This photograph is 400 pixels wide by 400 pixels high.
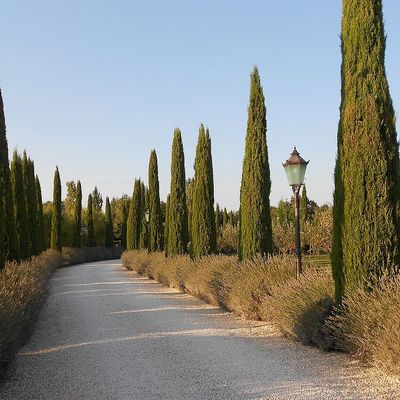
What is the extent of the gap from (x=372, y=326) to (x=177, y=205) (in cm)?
1590

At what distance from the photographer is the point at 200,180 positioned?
1798 centimetres

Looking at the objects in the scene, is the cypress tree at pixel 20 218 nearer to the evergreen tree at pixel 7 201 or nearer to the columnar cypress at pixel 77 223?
the evergreen tree at pixel 7 201

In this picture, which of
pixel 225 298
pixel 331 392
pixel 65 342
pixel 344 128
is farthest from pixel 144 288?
pixel 331 392

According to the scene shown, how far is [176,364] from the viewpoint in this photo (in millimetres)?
6488

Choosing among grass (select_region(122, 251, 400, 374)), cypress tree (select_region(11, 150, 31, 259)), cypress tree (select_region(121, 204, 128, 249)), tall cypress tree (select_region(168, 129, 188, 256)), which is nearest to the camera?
grass (select_region(122, 251, 400, 374))

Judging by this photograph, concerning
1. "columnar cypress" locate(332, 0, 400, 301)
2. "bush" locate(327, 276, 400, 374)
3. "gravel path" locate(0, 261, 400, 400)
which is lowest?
"gravel path" locate(0, 261, 400, 400)

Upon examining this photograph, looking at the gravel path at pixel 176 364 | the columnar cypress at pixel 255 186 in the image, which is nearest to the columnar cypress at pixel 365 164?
the gravel path at pixel 176 364

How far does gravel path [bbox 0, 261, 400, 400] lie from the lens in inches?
207

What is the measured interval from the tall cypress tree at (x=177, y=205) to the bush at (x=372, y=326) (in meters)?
14.3

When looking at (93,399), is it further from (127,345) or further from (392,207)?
(392,207)

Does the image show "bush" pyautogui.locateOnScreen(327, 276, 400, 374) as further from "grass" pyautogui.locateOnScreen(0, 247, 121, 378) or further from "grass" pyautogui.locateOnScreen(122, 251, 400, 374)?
"grass" pyautogui.locateOnScreen(0, 247, 121, 378)

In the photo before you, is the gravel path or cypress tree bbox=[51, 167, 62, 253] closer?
the gravel path

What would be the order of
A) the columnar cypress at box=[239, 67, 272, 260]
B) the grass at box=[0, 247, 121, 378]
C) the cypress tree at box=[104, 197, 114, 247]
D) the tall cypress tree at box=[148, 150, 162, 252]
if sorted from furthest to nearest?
1. the cypress tree at box=[104, 197, 114, 247]
2. the tall cypress tree at box=[148, 150, 162, 252]
3. the columnar cypress at box=[239, 67, 272, 260]
4. the grass at box=[0, 247, 121, 378]

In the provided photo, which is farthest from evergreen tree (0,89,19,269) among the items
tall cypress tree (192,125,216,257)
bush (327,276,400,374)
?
bush (327,276,400,374)
